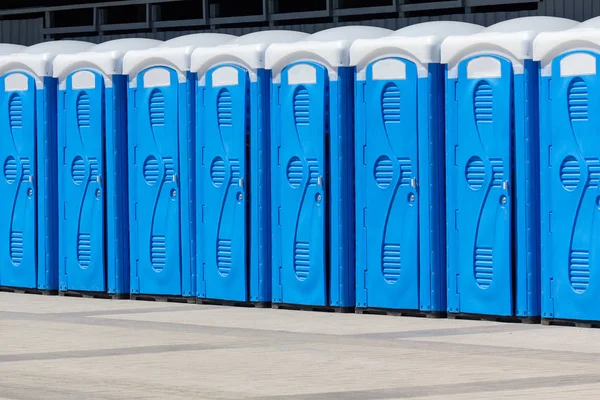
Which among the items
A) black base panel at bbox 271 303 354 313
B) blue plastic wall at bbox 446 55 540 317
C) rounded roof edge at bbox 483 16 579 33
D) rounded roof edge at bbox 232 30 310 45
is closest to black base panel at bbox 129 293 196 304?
black base panel at bbox 271 303 354 313

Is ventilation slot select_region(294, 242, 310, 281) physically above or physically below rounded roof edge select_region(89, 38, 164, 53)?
below

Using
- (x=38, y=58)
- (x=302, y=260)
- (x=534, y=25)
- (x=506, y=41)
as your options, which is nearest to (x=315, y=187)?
(x=302, y=260)

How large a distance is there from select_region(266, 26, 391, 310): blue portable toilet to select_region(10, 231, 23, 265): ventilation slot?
3.24 meters

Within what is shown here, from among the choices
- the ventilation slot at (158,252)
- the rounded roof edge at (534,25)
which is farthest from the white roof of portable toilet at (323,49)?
the ventilation slot at (158,252)

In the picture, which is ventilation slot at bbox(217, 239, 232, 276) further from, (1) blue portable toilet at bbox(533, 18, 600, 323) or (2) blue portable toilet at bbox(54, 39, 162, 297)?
(1) blue portable toilet at bbox(533, 18, 600, 323)

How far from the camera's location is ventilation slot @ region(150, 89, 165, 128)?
47.5ft

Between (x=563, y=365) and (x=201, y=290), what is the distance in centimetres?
536

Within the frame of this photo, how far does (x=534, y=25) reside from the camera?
1248 cm

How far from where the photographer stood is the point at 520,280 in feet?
40.5

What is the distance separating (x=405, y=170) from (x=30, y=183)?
14.4 ft

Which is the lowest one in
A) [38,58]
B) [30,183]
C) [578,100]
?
[30,183]

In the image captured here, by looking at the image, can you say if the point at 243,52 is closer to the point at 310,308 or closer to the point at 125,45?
the point at 125,45

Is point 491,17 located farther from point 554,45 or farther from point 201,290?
point 201,290

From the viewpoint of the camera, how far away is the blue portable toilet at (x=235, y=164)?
544 inches
